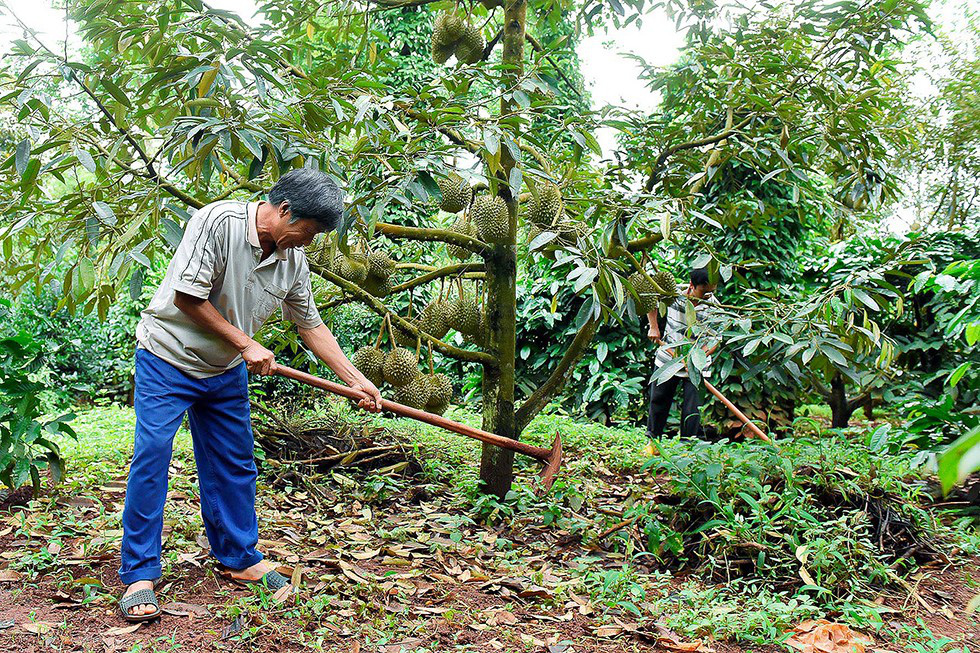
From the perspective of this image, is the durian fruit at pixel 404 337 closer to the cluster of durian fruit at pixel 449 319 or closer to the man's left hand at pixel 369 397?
the cluster of durian fruit at pixel 449 319

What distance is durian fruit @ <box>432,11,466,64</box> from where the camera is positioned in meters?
3.43

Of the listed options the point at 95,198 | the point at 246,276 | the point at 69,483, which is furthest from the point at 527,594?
the point at 69,483

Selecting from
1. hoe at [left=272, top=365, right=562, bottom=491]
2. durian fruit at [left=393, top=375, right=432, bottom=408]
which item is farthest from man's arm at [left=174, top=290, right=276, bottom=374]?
durian fruit at [left=393, top=375, right=432, bottom=408]

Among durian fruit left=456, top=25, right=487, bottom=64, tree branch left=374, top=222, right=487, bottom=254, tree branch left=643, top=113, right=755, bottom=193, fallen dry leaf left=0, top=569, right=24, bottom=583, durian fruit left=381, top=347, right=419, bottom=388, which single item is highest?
durian fruit left=456, top=25, right=487, bottom=64

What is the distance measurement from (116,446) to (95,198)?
2.43 m

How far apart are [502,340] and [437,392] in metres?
Result: 0.46

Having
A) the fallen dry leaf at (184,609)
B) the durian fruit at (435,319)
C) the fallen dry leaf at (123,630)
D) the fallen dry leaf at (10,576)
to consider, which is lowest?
the fallen dry leaf at (123,630)

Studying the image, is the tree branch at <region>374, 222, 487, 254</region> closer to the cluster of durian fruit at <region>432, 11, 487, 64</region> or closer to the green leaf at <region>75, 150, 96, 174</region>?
the cluster of durian fruit at <region>432, 11, 487, 64</region>

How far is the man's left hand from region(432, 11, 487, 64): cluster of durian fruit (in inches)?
65.0

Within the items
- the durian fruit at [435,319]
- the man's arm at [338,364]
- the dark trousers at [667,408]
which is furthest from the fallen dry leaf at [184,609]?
the dark trousers at [667,408]

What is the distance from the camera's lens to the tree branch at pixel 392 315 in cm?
322

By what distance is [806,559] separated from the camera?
9.49 ft

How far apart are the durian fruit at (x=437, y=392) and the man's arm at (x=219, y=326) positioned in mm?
984

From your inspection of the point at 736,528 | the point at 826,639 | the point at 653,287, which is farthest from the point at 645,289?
the point at 826,639
